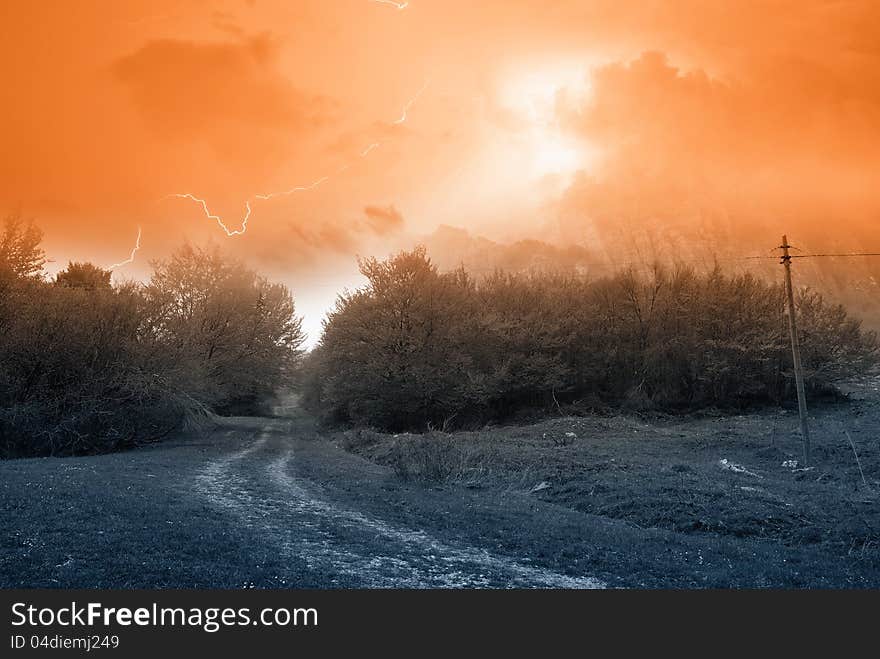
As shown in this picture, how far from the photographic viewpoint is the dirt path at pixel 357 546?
1091 centimetres

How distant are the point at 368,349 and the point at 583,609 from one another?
42.5 meters

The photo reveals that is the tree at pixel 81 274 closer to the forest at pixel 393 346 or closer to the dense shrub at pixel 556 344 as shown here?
the forest at pixel 393 346

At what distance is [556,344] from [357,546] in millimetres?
47344

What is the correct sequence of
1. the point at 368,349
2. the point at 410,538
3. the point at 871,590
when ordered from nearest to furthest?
the point at 871,590
the point at 410,538
the point at 368,349

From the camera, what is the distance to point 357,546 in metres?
13.3

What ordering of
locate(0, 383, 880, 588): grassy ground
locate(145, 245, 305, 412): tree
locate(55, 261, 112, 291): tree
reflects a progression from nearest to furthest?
1. locate(0, 383, 880, 588): grassy ground
2. locate(145, 245, 305, 412): tree
3. locate(55, 261, 112, 291): tree

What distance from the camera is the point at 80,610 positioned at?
26.9 feet

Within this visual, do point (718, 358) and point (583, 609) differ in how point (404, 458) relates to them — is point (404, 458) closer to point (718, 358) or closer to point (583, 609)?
point (583, 609)

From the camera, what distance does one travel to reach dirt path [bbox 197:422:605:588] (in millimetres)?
10914

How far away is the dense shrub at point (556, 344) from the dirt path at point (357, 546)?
2943 cm

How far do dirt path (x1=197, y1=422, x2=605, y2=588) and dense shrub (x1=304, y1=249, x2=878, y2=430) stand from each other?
1159 inches

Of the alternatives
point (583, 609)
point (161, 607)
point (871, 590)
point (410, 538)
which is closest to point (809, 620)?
point (871, 590)

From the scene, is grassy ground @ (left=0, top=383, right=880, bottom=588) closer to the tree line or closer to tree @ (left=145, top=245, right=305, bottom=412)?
the tree line

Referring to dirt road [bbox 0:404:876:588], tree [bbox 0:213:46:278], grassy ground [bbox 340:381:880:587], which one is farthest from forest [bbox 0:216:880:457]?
dirt road [bbox 0:404:876:588]
